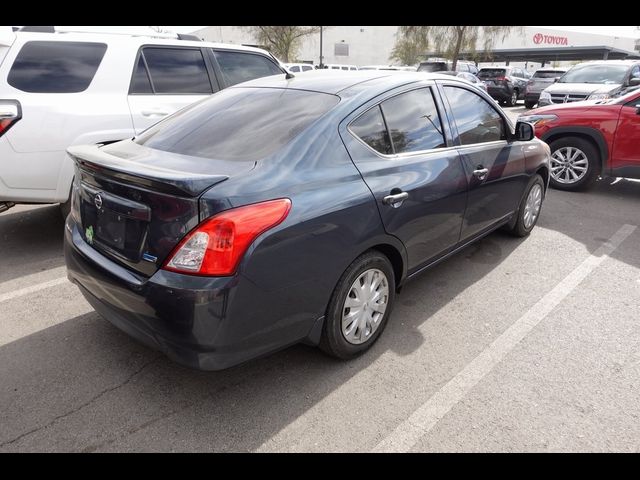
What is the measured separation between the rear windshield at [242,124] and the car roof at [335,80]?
89mm

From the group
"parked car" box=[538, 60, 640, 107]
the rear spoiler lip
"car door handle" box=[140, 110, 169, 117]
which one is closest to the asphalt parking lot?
the rear spoiler lip

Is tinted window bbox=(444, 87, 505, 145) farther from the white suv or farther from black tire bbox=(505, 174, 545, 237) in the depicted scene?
the white suv

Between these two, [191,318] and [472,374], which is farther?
[472,374]

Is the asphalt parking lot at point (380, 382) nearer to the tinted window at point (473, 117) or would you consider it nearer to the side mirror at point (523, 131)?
the tinted window at point (473, 117)

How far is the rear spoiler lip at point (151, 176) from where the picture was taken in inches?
75.9

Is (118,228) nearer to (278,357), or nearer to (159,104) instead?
(278,357)

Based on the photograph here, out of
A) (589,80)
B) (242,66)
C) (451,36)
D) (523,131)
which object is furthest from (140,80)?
(451,36)

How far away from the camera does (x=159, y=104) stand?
4.54m

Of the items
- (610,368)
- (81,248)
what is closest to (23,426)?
(81,248)

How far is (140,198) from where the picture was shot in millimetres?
2064

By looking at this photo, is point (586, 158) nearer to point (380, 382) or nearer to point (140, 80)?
point (380, 382)

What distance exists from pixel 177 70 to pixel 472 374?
4.18 metres

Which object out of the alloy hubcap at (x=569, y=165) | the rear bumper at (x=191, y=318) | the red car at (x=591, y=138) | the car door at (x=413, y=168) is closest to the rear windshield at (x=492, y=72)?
the red car at (x=591, y=138)

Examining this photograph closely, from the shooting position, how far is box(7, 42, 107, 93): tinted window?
12.5ft
